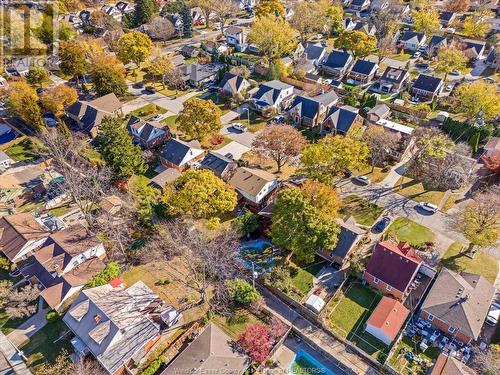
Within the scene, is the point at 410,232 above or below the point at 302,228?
below

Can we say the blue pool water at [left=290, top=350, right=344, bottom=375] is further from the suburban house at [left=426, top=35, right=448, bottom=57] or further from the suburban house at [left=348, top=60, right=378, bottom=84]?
the suburban house at [left=426, top=35, right=448, bottom=57]

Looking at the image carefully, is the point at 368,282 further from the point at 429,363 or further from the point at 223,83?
the point at 223,83

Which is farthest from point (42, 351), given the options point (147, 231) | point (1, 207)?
point (1, 207)

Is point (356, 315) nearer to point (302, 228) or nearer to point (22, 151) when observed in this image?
point (302, 228)

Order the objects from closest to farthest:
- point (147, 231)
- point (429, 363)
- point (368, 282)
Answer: point (429, 363) → point (368, 282) → point (147, 231)

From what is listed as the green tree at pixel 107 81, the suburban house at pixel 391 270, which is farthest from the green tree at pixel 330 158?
the green tree at pixel 107 81

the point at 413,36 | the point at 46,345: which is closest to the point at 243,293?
the point at 46,345
